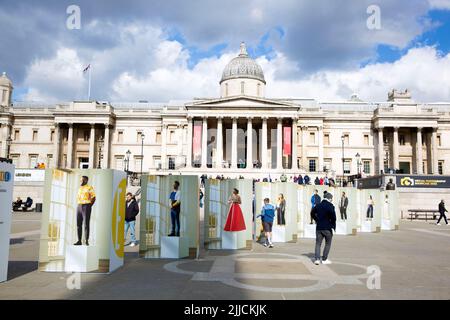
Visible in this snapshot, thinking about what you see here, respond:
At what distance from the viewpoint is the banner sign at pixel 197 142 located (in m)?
53.2

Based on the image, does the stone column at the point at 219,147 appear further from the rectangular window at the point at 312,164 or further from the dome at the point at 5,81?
the dome at the point at 5,81

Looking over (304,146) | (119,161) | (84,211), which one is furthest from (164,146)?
(84,211)

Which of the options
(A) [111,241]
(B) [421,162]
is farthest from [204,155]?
(A) [111,241]

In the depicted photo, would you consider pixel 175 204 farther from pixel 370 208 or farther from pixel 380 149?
pixel 380 149

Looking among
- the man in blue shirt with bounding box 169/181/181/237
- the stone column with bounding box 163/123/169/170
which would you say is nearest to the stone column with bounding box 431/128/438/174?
the stone column with bounding box 163/123/169/170

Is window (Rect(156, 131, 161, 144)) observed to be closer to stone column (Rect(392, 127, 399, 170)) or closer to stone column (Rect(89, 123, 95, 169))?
stone column (Rect(89, 123, 95, 169))

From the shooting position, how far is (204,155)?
177 ft

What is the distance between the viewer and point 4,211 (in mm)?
8297

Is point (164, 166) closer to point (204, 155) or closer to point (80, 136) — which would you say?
point (204, 155)

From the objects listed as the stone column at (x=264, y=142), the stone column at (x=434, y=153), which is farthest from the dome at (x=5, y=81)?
the stone column at (x=434, y=153)

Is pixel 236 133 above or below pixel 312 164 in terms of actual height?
above

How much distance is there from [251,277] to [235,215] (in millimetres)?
4954

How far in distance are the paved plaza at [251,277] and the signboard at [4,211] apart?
45 centimetres
